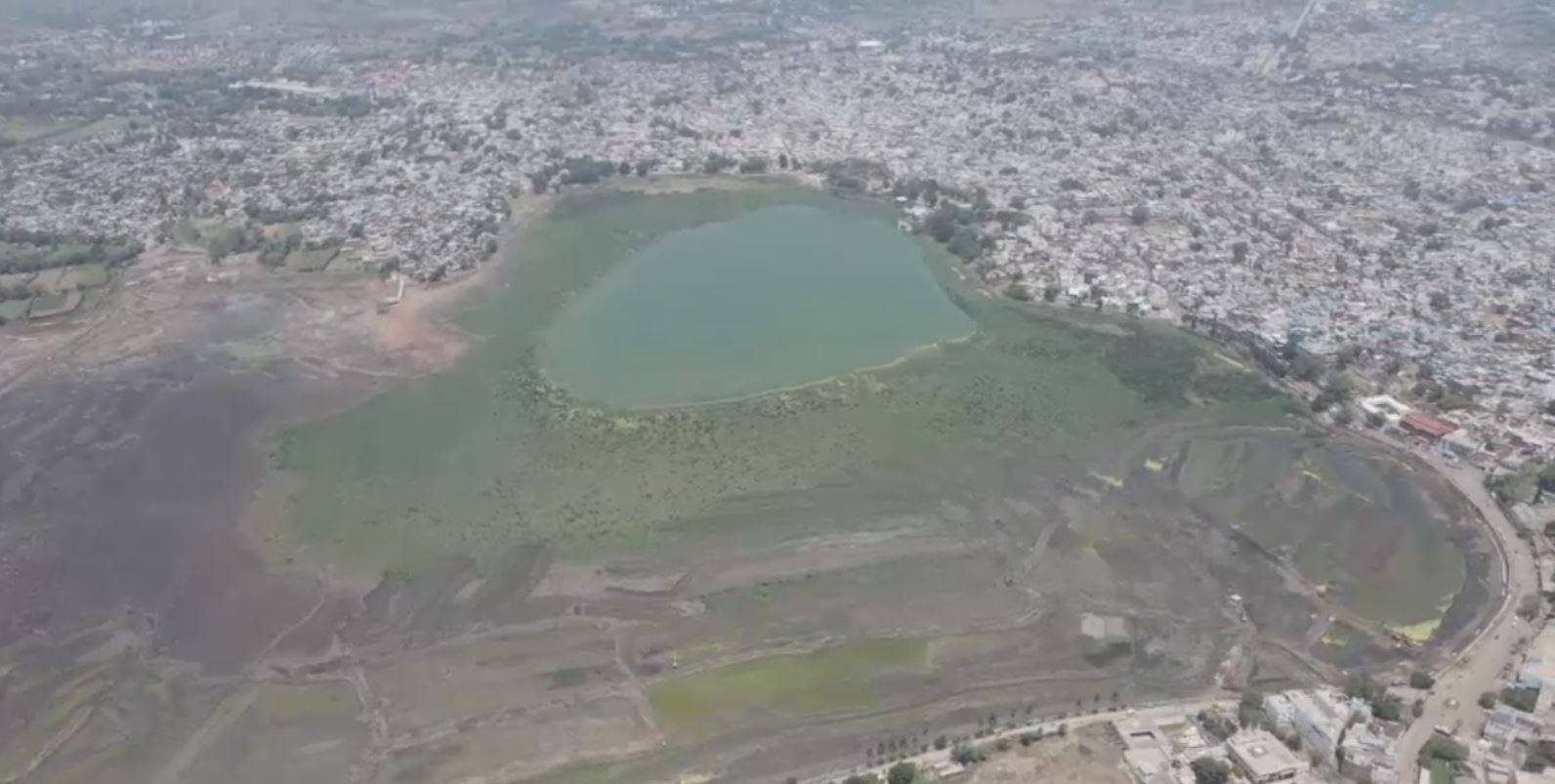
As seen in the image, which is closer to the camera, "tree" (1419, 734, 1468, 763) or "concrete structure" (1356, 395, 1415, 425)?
"tree" (1419, 734, 1468, 763)

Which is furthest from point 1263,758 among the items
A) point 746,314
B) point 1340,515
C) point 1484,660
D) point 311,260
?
point 311,260

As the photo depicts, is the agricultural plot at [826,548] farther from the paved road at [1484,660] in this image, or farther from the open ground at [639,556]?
the paved road at [1484,660]

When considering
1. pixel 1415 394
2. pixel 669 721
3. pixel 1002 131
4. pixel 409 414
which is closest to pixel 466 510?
pixel 409 414

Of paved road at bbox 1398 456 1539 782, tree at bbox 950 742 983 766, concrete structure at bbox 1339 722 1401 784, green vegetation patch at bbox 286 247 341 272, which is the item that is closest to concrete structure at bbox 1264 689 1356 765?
concrete structure at bbox 1339 722 1401 784

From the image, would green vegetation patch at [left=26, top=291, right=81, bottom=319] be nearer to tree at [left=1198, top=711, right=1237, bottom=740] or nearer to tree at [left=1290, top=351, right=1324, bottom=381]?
tree at [left=1198, top=711, right=1237, bottom=740]

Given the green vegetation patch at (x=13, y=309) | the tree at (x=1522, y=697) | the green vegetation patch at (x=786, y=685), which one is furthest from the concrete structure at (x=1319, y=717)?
the green vegetation patch at (x=13, y=309)

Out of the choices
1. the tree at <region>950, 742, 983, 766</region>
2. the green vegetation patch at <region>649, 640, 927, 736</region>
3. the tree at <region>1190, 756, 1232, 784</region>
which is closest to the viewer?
the tree at <region>1190, 756, 1232, 784</region>

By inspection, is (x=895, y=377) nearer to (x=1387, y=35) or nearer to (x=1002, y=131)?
(x=1002, y=131)
